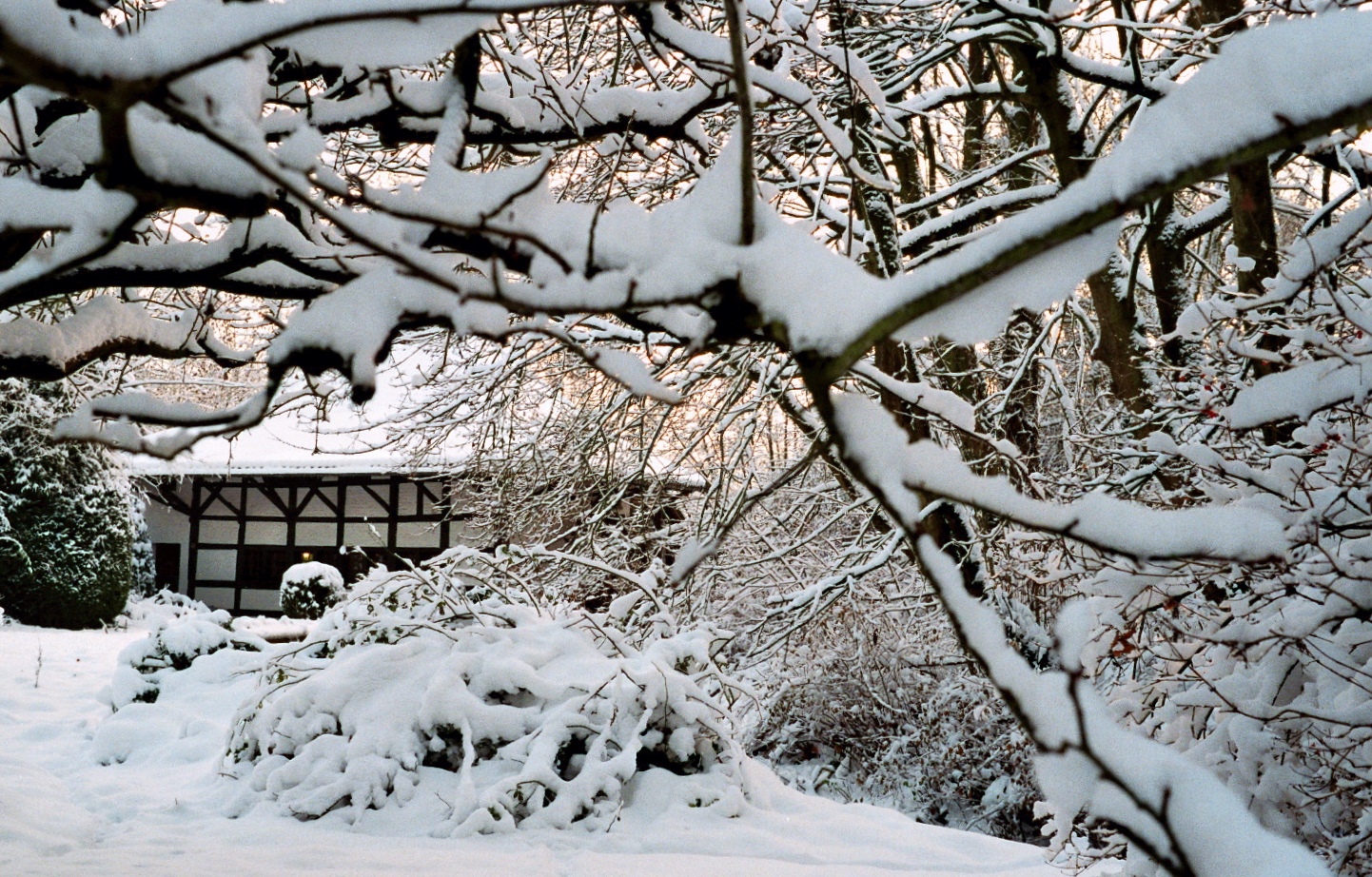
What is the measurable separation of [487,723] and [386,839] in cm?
76

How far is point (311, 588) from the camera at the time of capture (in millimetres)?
11477

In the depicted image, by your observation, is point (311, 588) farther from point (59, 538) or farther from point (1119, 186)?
point (1119, 186)

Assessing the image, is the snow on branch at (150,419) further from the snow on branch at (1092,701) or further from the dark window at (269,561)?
the dark window at (269,561)

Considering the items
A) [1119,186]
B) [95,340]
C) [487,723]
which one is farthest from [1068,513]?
[487,723]

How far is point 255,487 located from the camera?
19.0m

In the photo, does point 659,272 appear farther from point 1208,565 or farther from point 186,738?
point 186,738

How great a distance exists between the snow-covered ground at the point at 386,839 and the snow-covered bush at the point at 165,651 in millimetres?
1009

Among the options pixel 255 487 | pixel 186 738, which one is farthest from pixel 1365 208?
pixel 255 487

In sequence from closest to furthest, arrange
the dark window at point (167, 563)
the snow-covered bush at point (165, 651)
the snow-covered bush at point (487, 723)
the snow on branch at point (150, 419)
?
1. the snow on branch at point (150, 419)
2. the snow-covered bush at point (487, 723)
3. the snow-covered bush at point (165, 651)
4. the dark window at point (167, 563)

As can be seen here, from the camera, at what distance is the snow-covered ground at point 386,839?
410cm

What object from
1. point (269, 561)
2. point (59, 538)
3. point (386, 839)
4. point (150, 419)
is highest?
point (269, 561)

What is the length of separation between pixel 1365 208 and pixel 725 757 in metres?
4.07

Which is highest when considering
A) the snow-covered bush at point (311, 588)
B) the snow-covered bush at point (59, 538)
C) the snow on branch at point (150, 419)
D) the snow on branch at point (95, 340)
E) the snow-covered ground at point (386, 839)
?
the snow-covered bush at point (59, 538)

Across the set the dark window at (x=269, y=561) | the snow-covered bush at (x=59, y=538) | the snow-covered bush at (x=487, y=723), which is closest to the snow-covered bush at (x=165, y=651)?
the snow-covered bush at (x=487, y=723)
